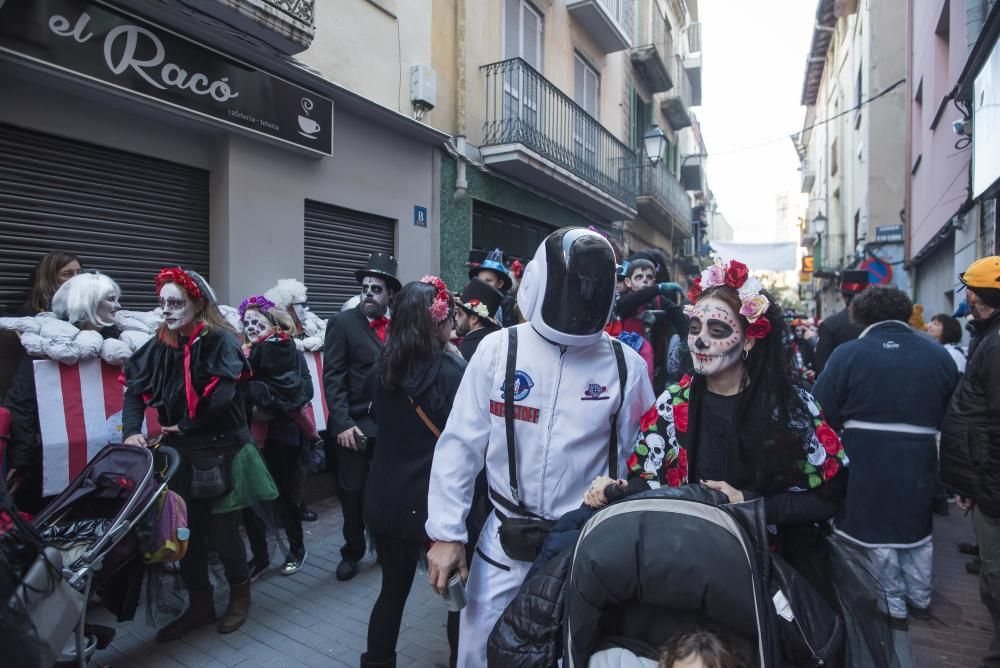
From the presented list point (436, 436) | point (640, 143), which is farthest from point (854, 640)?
point (640, 143)

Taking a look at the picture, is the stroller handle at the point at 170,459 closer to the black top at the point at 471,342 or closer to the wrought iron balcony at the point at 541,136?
the black top at the point at 471,342

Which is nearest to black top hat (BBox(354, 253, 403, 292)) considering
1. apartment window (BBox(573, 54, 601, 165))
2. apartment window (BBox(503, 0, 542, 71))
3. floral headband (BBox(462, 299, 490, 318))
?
floral headband (BBox(462, 299, 490, 318))

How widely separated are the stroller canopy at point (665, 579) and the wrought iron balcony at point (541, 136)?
28.3 feet

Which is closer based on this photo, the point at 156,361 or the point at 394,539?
the point at 394,539

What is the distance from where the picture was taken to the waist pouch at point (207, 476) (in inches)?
140

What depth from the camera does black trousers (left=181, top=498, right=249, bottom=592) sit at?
362 cm

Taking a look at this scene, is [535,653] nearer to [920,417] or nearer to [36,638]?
[36,638]

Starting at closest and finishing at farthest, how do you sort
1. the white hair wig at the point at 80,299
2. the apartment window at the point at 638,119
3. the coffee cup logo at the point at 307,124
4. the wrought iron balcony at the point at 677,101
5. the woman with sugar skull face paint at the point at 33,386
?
the woman with sugar skull face paint at the point at 33,386, the white hair wig at the point at 80,299, the coffee cup logo at the point at 307,124, the apartment window at the point at 638,119, the wrought iron balcony at the point at 677,101

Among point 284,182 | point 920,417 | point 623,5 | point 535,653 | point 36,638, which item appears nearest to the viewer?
point 535,653

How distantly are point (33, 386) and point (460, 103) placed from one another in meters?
7.09

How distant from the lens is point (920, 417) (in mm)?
3930

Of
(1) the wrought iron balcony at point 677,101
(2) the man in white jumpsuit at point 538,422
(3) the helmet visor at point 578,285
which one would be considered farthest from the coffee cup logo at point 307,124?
(1) the wrought iron balcony at point 677,101

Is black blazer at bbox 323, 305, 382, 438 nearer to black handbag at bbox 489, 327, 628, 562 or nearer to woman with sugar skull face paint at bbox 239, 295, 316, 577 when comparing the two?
woman with sugar skull face paint at bbox 239, 295, 316, 577

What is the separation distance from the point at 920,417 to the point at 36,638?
4610 millimetres
